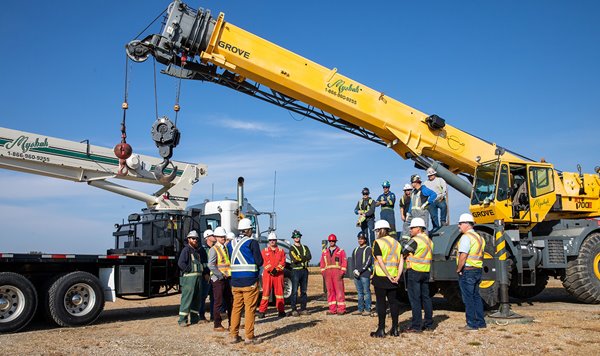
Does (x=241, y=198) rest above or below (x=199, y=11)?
below

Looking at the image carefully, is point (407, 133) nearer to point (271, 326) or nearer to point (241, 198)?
point (241, 198)

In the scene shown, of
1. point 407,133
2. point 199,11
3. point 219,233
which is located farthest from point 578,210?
point 199,11

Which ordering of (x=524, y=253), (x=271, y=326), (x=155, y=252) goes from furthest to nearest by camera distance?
(x=155, y=252) → (x=524, y=253) → (x=271, y=326)

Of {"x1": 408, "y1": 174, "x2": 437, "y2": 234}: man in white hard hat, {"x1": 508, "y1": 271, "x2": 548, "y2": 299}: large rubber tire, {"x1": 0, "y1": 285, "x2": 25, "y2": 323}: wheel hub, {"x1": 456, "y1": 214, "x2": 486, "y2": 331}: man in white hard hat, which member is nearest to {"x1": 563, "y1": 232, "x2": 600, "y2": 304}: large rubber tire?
{"x1": 508, "y1": 271, "x2": 548, "y2": 299}: large rubber tire

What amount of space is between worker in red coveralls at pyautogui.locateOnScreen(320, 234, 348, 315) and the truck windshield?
11.4 ft

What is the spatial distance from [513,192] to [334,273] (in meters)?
4.67

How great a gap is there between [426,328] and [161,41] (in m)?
7.59

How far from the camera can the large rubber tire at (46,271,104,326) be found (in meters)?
11.5

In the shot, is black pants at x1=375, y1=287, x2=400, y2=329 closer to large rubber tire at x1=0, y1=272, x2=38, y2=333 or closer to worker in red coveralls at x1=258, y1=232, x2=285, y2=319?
worker in red coveralls at x1=258, y1=232, x2=285, y2=319

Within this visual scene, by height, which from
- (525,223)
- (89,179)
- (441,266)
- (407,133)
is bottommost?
(441,266)

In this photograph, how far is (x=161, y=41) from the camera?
37.9 feet

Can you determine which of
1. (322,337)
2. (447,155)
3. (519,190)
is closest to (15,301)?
(322,337)

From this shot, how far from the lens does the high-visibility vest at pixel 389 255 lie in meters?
9.59

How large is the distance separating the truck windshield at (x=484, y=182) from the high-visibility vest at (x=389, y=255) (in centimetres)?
470
